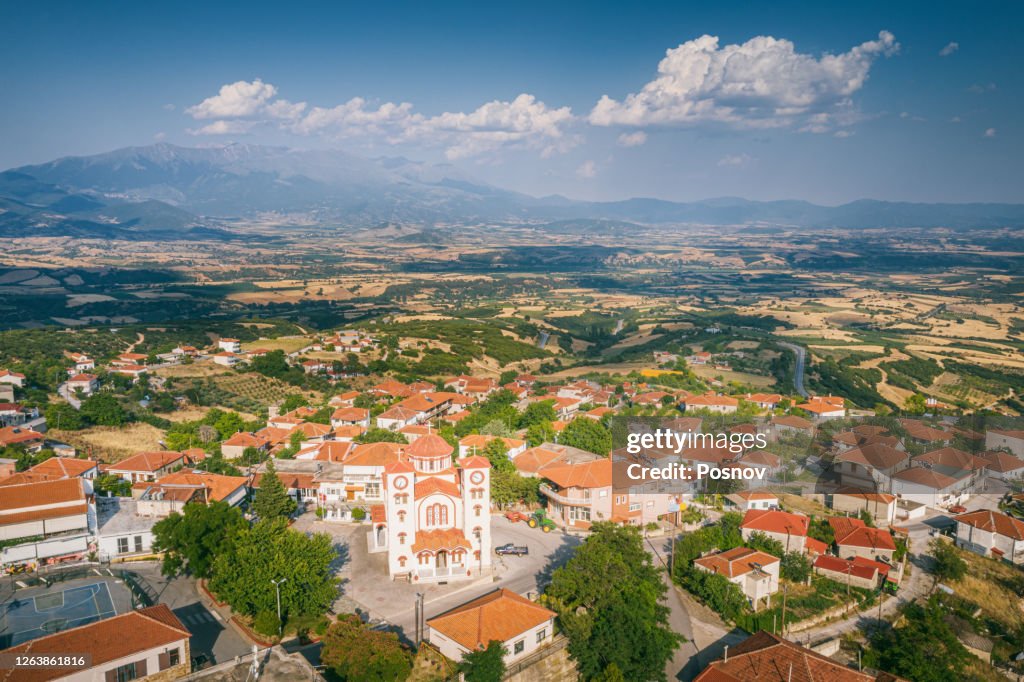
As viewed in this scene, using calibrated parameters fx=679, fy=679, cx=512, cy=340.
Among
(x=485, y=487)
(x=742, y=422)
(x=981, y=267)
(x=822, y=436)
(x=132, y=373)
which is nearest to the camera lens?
(x=485, y=487)

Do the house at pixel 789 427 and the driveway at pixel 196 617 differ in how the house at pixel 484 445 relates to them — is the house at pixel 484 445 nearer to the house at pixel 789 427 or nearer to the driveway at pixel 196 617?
the house at pixel 789 427

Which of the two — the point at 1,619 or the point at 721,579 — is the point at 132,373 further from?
the point at 721,579

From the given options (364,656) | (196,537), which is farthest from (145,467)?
(364,656)

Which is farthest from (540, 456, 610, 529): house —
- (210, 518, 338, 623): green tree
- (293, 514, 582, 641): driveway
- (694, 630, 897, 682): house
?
(210, 518, 338, 623): green tree

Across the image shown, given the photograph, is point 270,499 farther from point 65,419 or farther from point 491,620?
point 65,419

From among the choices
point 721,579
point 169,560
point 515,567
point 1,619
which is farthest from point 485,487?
point 1,619

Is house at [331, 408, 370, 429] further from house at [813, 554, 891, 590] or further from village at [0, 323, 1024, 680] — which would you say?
house at [813, 554, 891, 590]
